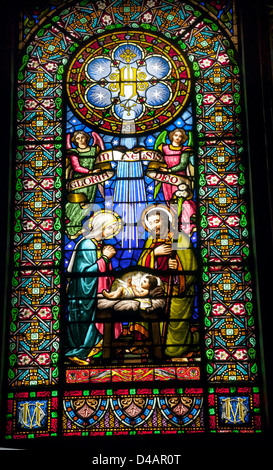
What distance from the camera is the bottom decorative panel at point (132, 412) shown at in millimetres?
7910

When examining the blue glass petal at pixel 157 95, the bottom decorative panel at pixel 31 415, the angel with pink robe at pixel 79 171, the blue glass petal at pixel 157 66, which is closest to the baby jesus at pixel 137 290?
the angel with pink robe at pixel 79 171

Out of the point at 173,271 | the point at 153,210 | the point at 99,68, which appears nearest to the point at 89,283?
the point at 173,271

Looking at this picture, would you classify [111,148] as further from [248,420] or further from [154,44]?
[248,420]

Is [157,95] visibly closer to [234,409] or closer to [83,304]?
[83,304]

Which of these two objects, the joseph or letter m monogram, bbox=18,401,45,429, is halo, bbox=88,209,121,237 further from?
letter m monogram, bbox=18,401,45,429

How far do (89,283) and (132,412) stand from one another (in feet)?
3.96

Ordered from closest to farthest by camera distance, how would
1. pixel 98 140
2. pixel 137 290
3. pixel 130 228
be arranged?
pixel 137 290
pixel 130 228
pixel 98 140

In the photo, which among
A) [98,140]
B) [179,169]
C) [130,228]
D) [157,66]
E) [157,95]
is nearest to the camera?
[130,228]

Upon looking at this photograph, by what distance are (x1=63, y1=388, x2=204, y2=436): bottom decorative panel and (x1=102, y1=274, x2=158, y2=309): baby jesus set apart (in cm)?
83

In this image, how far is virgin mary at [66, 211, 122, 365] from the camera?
8.26 meters

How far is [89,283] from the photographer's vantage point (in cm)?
846

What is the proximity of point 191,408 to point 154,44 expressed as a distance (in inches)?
140

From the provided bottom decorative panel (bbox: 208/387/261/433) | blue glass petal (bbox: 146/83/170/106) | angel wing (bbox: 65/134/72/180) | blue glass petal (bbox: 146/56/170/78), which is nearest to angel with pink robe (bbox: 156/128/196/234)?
blue glass petal (bbox: 146/83/170/106)

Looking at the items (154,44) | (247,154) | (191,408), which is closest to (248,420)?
(191,408)
